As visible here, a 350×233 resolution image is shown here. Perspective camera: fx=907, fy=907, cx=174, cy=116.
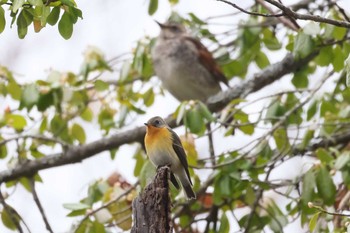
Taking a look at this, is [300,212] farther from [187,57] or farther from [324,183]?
[187,57]

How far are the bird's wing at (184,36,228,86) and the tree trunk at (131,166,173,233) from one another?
5.60 meters

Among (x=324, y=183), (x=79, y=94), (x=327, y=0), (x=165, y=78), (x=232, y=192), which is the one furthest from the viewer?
(x=165, y=78)

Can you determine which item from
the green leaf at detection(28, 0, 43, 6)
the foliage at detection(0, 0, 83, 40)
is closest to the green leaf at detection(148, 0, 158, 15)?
the foliage at detection(0, 0, 83, 40)

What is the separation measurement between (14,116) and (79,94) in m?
0.62

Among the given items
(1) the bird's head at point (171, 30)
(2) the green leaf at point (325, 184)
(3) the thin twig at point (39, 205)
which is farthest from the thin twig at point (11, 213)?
(1) the bird's head at point (171, 30)

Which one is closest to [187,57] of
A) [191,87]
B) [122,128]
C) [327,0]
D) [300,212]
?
[191,87]

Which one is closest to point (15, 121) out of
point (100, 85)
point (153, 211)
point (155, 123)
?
point (100, 85)

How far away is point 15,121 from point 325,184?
2.76 meters

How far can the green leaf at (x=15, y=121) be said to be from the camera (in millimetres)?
7656

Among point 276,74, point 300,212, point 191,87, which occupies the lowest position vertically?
point 300,212

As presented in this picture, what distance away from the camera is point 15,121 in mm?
7652

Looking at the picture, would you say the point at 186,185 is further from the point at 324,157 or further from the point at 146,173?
the point at 324,157

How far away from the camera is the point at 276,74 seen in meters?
7.68

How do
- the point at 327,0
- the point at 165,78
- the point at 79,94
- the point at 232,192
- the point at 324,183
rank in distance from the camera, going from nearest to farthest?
1. the point at 324,183
2. the point at 232,192
3. the point at 327,0
4. the point at 79,94
5. the point at 165,78
